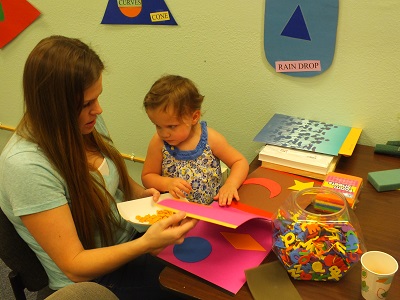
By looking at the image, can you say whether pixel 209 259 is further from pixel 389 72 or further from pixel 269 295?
pixel 389 72

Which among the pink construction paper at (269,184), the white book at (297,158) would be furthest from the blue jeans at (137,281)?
the white book at (297,158)

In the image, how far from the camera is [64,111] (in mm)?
1006

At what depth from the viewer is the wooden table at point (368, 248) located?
89 cm

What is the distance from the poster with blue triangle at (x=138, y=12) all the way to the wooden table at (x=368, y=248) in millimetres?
899

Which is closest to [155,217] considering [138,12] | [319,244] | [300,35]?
[319,244]

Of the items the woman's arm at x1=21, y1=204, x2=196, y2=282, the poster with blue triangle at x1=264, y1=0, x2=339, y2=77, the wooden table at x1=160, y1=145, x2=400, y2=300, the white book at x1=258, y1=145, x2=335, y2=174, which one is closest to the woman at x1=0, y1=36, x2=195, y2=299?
the woman's arm at x1=21, y1=204, x2=196, y2=282

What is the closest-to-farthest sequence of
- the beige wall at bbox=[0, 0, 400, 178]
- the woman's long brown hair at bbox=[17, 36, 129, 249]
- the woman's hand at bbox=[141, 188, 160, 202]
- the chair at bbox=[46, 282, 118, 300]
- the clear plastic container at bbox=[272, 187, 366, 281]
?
the chair at bbox=[46, 282, 118, 300] → the clear plastic container at bbox=[272, 187, 366, 281] → the woman's long brown hair at bbox=[17, 36, 129, 249] → the woman's hand at bbox=[141, 188, 160, 202] → the beige wall at bbox=[0, 0, 400, 178]

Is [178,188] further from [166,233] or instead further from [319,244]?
[319,244]

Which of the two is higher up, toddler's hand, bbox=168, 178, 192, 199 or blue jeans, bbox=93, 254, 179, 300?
toddler's hand, bbox=168, 178, 192, 199

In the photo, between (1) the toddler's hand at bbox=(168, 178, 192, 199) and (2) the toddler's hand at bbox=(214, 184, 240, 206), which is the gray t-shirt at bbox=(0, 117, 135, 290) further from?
(2) the toddler's hand at bbox=(214, 184, 240, 206)

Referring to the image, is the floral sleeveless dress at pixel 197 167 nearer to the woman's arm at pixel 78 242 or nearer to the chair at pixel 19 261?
the woman's arm at pixel 78 242

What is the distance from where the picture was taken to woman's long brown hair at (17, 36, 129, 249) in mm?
981

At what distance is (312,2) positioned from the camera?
1359 mm

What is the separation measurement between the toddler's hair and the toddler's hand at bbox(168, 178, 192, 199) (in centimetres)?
21
